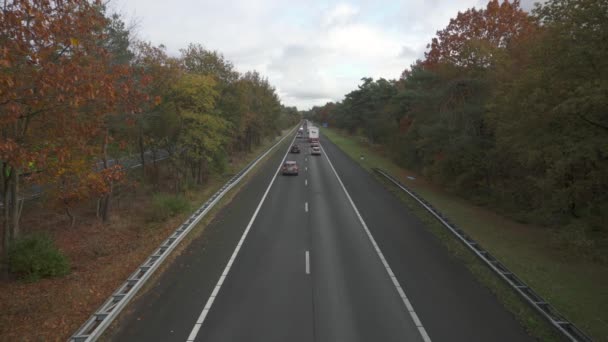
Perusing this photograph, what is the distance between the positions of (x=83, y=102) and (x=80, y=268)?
6700 mm

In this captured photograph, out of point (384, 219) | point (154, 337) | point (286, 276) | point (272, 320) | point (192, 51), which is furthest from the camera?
point (192, 51)

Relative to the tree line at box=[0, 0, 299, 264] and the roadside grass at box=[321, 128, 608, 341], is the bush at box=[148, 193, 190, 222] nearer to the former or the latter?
the tree line at box=[0, 0, 299, 264]

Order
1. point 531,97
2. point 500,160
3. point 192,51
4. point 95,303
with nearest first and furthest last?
point 95,303
point 531,97
point 500,160
point 192,51

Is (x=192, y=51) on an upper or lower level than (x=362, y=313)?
upper

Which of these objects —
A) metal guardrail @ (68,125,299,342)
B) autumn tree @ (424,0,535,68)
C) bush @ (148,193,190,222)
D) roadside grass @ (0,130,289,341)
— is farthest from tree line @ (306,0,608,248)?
bush @ (148,193,190,222)

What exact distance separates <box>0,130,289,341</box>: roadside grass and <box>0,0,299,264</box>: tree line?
195cm

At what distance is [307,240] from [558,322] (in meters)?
8.76

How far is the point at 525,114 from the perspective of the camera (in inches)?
650

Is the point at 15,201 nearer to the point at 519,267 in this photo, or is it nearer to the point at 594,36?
the point at 519,267

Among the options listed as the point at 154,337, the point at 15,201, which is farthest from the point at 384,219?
the point at 15,201

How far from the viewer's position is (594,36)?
12891 mm

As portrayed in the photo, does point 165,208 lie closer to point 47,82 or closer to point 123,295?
point 123,295

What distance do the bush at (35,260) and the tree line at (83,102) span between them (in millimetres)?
440

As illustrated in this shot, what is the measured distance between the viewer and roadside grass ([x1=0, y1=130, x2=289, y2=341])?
325 inches
